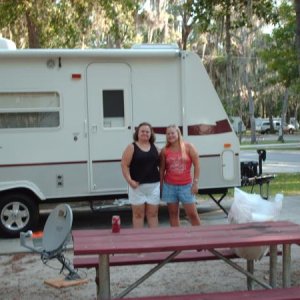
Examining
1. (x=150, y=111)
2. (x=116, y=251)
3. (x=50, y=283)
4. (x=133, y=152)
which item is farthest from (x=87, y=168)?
(x=116, y=251)

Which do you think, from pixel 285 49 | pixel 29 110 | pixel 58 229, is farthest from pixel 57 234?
pixel 285 49

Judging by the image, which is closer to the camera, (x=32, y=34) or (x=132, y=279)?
(x=132, y=279)

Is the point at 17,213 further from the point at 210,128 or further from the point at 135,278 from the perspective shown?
the point at 210,128

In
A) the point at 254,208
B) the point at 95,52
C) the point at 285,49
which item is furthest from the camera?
the point at 285,49

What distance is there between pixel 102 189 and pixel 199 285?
3.18 m

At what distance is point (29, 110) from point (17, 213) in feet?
4.95

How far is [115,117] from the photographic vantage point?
8.69 meters

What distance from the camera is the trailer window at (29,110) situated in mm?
8320

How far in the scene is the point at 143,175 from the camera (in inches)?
271

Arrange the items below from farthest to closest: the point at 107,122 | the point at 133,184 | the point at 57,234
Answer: the point at 107,122, the point at 133,184, the point at 57,234

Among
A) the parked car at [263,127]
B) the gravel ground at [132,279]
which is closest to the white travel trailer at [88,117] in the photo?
the gravel ground at [132,279]

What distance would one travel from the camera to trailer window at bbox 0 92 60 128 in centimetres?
832

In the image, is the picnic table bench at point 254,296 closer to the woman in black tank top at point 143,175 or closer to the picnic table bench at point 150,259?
the picnic table bench at point 150,259

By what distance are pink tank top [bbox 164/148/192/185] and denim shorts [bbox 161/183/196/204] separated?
56mm
